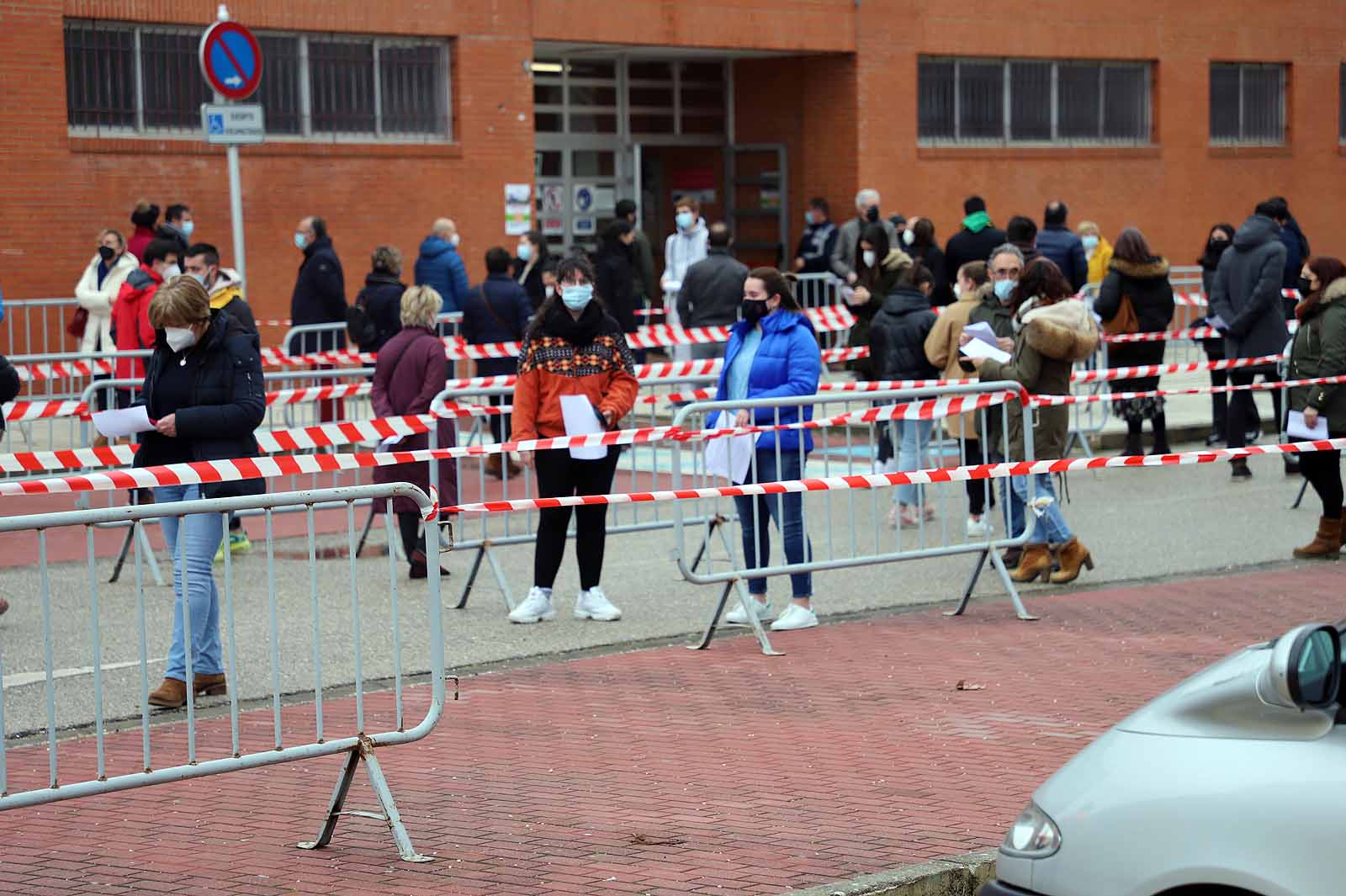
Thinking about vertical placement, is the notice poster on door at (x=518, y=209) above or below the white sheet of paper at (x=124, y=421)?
above

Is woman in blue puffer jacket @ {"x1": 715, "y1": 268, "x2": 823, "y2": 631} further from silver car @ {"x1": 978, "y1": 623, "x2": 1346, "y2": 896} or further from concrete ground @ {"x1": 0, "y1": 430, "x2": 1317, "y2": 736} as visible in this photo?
silver car @ {"x1": 978, "y1": 623, "x2": 1346, "y2": 896}

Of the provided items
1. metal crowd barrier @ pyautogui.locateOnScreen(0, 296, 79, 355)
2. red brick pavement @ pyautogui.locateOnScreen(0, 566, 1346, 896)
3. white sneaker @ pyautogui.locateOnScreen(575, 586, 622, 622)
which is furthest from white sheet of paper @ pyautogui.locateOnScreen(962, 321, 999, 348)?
metal crowd barrier @ pyautogui.locateOnScreen(0, 296, 79, 355)

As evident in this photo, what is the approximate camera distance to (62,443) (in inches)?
655

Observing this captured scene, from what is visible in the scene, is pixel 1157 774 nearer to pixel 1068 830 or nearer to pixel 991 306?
pixel 1068 830

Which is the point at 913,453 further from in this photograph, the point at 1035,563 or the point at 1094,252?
the point at 1094,252

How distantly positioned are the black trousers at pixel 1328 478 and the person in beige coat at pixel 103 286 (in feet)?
32.4

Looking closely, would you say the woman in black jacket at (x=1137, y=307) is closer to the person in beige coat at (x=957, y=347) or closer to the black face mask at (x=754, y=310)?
the person in beige coat at (x=957, y=347)

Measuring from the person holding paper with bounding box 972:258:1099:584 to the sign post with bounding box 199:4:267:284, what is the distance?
6.92 metres

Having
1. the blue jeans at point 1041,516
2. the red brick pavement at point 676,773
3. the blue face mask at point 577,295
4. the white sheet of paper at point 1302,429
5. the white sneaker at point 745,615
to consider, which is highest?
the blue face mask at point 577,295

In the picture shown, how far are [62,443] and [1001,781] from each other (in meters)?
11.8

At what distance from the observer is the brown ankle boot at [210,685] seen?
8.26 meters

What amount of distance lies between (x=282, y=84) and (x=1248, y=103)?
1595 cm

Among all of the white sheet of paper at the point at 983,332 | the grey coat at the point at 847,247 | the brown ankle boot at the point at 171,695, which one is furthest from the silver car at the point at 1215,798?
the grey coat at the point at 847,247

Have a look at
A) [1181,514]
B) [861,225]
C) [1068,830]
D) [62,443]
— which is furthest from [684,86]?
[1068,830]
